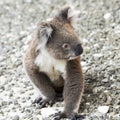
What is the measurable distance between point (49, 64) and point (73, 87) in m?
0.33

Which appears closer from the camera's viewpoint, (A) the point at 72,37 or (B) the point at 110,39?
(A) the point at 72,37

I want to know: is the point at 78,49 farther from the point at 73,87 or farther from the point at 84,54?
the point at 84,54

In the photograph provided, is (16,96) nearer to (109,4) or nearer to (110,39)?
(110,39)

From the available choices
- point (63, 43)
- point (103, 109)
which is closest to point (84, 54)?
point (63, 43)

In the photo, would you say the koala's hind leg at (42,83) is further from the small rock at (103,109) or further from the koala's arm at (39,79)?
the small rock at (103,109)

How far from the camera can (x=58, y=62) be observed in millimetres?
4664

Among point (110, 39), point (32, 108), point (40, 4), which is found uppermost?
point (40, 4)

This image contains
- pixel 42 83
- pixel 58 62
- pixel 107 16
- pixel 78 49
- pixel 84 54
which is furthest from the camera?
pixel 107 16

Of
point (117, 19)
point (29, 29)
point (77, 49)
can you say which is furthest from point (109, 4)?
point (77, 49)

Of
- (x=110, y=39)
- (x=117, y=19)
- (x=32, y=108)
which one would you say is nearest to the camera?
(x=32, y=108)

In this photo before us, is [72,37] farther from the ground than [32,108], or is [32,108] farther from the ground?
[72,37]

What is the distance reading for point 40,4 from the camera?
835cm

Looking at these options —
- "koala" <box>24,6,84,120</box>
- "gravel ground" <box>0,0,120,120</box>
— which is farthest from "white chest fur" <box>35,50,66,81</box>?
"gravel ground" <box>0,0,120,120</box>

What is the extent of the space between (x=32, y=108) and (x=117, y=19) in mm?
2514
